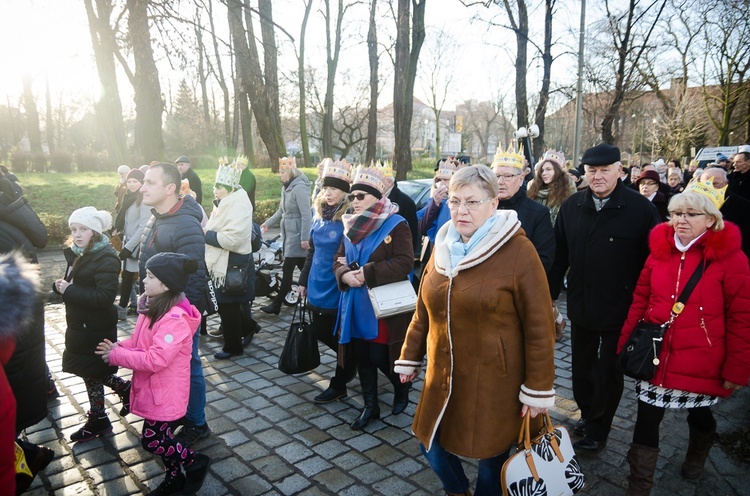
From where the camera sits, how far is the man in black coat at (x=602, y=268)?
3.70 metres

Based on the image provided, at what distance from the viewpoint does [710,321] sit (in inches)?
122

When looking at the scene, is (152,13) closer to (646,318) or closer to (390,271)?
(390,271)

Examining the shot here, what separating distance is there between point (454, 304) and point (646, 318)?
63.8 inches

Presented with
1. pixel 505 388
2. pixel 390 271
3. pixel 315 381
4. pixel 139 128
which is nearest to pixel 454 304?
pixel 505 388

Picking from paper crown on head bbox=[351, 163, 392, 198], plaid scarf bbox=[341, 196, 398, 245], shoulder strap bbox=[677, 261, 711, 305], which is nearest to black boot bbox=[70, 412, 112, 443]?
plaid scarf bbox=[341, 196, 398, 245]

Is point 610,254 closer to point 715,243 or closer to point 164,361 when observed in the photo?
point 715,243

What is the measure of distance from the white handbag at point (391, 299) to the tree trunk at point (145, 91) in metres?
9.17

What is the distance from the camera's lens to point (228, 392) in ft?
16.1

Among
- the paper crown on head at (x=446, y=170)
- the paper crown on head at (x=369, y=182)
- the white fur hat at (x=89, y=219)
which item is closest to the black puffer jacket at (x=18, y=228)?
the white fur hat at (x=89, y=219)

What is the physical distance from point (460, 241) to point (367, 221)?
154 centimetres

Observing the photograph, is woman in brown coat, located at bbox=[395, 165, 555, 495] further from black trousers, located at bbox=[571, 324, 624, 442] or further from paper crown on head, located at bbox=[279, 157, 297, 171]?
paper crown on head, located at bbox=[279, 157, 297, 171]

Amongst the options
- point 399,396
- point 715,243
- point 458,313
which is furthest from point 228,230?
point 715,243

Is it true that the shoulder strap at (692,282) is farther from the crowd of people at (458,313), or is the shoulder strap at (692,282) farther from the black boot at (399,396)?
the black boot at (399,396)

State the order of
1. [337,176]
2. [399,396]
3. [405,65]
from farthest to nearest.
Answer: [405,65] → [337,176] → [399,396]
